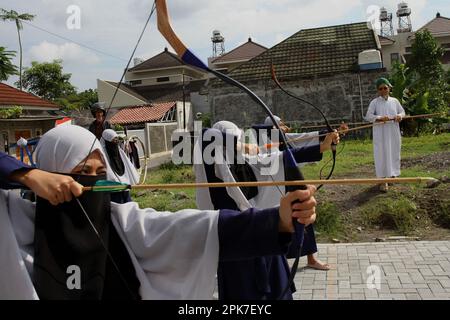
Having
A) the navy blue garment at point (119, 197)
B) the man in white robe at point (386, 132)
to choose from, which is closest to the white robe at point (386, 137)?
the man in white robe at point (386, 132)

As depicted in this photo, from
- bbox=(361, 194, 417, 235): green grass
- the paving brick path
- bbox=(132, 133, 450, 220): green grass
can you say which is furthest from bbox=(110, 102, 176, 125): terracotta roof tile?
the paving brick path

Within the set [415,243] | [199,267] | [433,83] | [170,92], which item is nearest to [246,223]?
[199,267]

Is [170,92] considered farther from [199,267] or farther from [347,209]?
[199,267]

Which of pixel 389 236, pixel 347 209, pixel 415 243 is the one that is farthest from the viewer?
pixel 347 209

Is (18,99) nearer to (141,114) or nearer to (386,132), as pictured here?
(141,114)

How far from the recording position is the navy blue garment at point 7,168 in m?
1.80

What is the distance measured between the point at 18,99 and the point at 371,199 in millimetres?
20795

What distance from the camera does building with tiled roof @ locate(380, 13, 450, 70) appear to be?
3488 centimetres

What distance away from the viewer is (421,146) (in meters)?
14.3

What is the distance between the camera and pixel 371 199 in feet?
24.5

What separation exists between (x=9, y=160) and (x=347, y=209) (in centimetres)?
616

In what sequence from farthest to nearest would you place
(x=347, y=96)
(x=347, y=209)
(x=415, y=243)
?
(x=347, y=96), (x=347, y=209), (x=415, y=243)

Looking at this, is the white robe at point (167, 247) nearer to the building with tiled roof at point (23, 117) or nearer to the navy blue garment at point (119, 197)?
the navy blue garment at point (119, 197)

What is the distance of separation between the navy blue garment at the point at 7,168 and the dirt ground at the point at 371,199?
5172 millimetres
